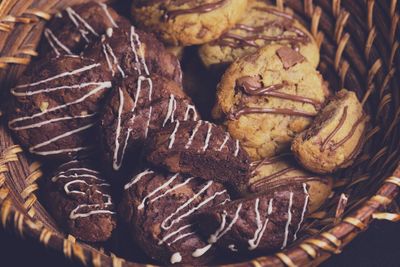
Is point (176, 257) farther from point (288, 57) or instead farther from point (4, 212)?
point (288, 57)

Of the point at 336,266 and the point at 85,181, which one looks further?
the point at 336,266

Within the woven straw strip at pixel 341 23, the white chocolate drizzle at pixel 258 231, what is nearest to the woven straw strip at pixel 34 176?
the white chocolate drizzle at pixel 258 231

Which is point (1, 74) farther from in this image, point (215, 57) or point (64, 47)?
point (215, 57)

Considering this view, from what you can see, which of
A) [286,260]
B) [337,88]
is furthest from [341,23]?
[286,260]

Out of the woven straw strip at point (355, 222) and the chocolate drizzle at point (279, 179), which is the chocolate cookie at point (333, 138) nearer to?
the chocolate drizzle at point (279, 179)

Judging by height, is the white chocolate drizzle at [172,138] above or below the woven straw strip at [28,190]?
above

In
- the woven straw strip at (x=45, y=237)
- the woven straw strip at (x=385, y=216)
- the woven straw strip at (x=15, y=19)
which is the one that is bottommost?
the woven straw strip at (x=385, y=216)

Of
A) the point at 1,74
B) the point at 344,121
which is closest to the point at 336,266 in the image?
the point at 344,121
